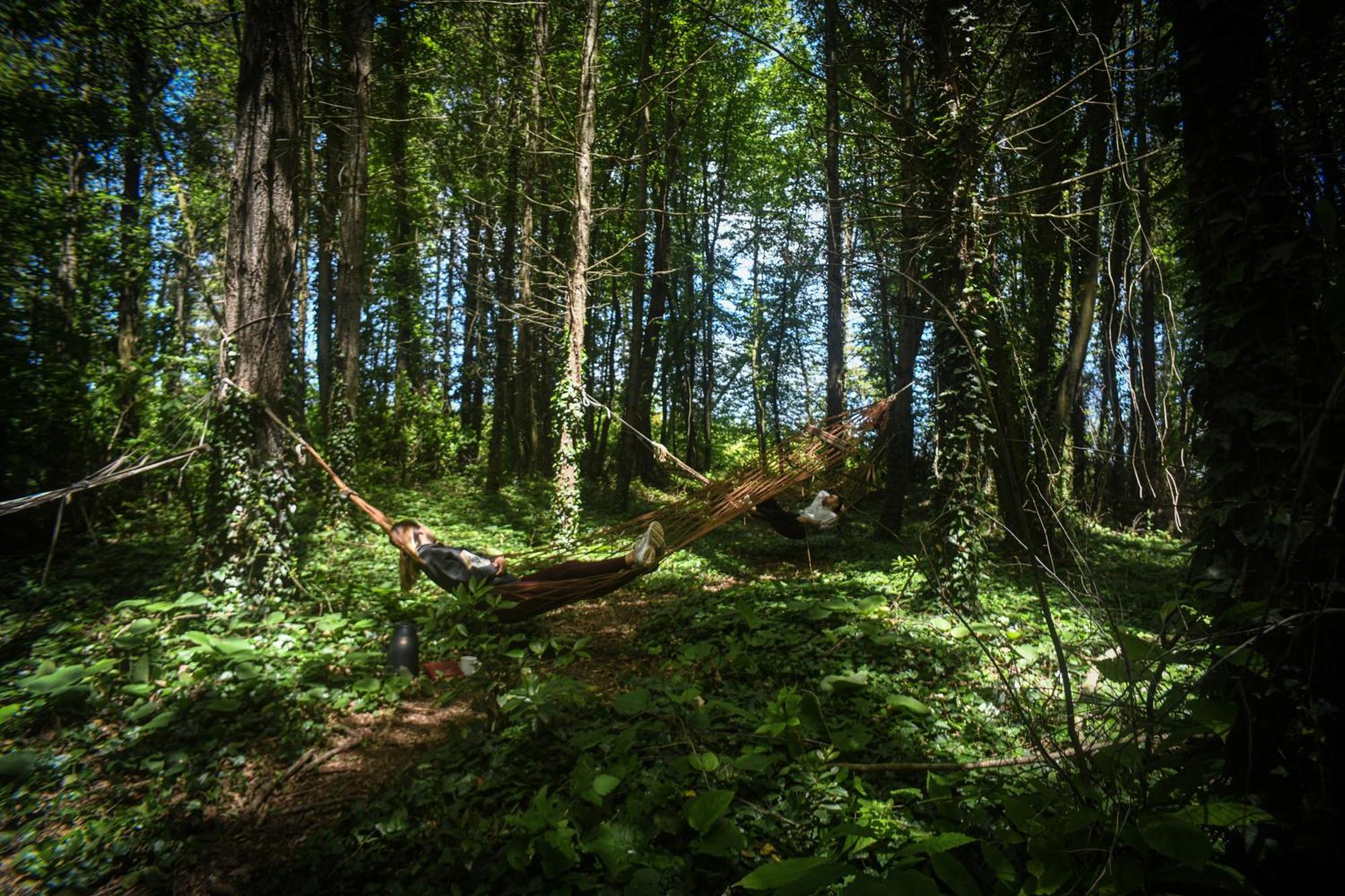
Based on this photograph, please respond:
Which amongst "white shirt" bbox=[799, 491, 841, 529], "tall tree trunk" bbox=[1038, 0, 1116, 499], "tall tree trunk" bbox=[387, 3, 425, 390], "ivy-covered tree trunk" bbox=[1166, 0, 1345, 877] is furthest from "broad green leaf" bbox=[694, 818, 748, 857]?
"tall tree trunk" bbox=[387, 3, 425, 390]

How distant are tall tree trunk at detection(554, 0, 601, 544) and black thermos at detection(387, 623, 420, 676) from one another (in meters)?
3.03

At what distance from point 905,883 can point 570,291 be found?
A: 596cm

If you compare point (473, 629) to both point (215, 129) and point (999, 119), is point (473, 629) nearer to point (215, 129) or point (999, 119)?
point (999, 119)

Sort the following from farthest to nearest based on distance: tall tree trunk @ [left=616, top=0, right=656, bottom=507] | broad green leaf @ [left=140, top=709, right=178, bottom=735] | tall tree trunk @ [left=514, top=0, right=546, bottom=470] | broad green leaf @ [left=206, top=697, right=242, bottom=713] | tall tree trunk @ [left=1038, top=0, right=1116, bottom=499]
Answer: tall tree trunk @ [left=616, top=0, right=656, bottom=507]
tall tree trunk @ [left=514, top=0, right=546, bottom=470]
tall tree trunk @ [left=1038, top=0, right=1116, bottom=499]
broad green leaf @ [left=206, top=697, right=242, bottom=713]
broad green leaf @ [left=140, top=709, right=178, bottom=735]

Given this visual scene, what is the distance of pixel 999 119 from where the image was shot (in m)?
1.05

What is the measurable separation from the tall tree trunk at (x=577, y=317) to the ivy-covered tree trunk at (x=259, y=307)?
2912 mm

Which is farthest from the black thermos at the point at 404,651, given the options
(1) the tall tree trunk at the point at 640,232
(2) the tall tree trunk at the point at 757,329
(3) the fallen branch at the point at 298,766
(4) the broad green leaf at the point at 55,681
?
(2) the tall tree trunk at the point at 757,329

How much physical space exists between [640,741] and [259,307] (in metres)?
3.20

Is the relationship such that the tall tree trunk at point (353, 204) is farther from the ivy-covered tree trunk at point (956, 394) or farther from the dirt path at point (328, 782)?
the ivy-covered tree trunk at point (956, 394)

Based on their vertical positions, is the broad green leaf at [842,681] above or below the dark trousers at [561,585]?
below

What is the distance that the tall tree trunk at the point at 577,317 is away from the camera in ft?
20.2

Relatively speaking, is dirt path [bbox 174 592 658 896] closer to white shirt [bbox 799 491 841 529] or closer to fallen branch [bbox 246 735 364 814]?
fallen branch [bbox 246 735 364 814]

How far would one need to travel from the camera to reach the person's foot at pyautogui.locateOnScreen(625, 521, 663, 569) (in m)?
3.38

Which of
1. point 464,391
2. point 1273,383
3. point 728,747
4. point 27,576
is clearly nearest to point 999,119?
point 1273,383
